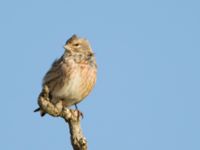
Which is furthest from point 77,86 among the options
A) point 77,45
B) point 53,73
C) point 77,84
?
point 77,45

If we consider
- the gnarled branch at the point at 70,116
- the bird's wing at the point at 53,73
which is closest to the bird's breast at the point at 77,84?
the bird's wing at the point at 53,73

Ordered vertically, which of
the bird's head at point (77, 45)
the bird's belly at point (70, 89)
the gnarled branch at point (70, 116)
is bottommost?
the gnarled branch at point (70, 116)

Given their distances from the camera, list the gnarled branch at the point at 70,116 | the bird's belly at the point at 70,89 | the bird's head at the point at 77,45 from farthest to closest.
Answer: the bird's head at the point at 77,45 → the bird's belly at the point at 70,89 → the gnarled branch at the point at 70,116

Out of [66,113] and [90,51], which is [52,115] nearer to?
[66,113]

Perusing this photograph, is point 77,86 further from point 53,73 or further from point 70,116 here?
point 70,116

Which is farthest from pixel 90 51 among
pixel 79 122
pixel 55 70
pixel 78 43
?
pixel 79 122

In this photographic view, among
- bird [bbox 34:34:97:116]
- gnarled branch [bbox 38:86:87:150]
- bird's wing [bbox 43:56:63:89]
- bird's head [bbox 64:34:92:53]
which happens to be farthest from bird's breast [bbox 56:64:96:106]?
gnarled branch [bbox 38:86:87:150]

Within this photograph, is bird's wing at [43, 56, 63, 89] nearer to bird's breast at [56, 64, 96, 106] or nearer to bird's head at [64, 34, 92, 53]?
bird's breast at [56, 64, 96, 106]

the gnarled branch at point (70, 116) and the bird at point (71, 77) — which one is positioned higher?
the bird at point (71, 77)

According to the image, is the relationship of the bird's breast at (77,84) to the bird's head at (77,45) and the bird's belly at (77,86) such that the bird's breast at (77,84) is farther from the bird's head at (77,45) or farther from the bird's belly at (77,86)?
the bird's head at (77,45)

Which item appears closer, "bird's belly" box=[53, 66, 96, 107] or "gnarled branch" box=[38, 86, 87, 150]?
"gnarled branch" box=[38, 86, 87, 150]
